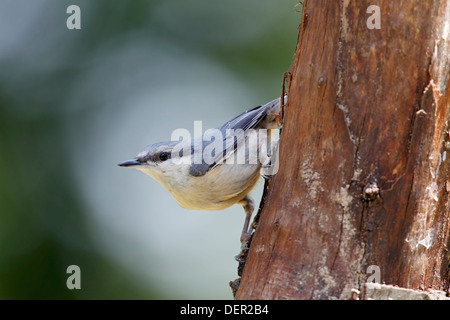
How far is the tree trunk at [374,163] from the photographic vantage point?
2594 millimetres

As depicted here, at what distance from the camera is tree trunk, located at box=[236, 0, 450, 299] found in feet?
8.51

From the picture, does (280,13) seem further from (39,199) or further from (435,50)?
(435,50)

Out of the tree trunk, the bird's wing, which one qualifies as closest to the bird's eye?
the bird's wing

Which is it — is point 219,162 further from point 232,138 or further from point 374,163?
point 374,163

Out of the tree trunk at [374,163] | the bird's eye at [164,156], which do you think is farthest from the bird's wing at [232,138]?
the tree trunk at [374,163]

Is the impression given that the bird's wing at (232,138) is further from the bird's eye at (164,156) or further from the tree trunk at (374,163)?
the tree trunk at (374,163)

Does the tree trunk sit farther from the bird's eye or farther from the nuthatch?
the bird's eye

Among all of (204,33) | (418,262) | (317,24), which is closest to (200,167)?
(317,24)

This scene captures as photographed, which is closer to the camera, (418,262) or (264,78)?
(418,262)

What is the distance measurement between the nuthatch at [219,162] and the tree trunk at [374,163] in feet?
4.03

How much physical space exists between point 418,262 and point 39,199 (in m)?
5.21

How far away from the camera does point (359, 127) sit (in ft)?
8.84

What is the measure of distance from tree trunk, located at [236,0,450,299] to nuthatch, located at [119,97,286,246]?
1229mm
